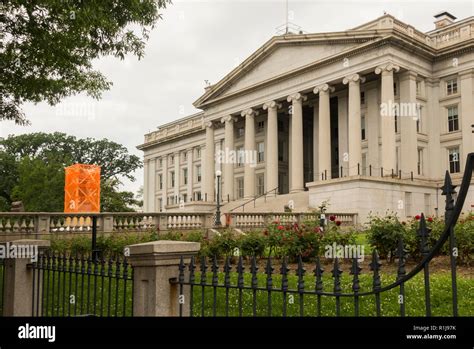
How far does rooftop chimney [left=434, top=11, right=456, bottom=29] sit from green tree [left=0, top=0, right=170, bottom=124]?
140 feet

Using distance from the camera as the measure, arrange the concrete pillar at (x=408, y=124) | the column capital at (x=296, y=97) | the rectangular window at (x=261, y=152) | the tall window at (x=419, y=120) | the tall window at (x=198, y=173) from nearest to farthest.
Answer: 1. the concrete pillar at (x=408, y=124)
2. the tall window at (x=419, y=120)
3. the column capital at (x=296, y=97)
4. the rectangular window at (x=261, y=152)
5. the tall window at (x=198, y=173)

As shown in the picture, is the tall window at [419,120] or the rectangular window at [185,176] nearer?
the tall window at [419,120]

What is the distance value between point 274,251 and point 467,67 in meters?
33.7

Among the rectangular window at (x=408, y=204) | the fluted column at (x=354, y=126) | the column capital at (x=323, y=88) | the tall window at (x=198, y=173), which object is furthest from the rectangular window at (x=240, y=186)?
the rectangular window at (x=408, y=204)

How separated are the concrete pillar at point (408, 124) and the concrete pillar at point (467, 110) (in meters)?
3.71

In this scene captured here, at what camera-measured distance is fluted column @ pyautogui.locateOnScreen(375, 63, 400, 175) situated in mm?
42312

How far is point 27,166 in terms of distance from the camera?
66.8 meters

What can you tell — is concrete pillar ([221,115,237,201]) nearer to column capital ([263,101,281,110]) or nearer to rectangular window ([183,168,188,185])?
column capital ([263,101,281,110])

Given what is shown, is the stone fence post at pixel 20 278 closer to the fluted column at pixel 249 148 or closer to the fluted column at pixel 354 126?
the fluted column at pixel 354 126

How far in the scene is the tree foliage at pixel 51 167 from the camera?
213 ft

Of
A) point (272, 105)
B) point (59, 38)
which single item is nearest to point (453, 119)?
point (272, 105)

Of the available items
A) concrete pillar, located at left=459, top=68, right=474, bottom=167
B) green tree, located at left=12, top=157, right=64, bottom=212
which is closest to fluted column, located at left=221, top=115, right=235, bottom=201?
green tree, located at left=12, top=157, right=64, bottom=212
